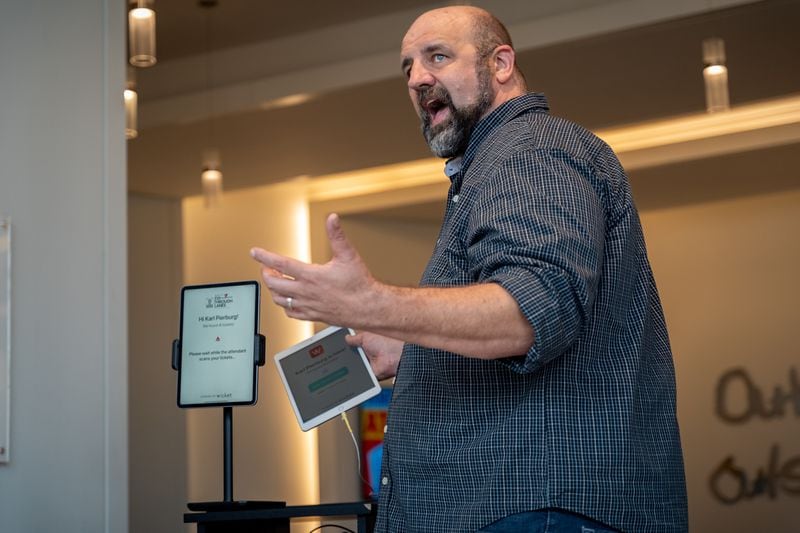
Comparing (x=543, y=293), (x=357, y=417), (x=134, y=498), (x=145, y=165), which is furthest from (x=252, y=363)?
(x=357, y=417)

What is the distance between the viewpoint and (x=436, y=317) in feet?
3.86

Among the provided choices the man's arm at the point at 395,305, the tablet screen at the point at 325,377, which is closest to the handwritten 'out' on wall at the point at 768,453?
the tablet screen at the point at 325,377

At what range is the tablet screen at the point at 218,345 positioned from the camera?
8.98 feet

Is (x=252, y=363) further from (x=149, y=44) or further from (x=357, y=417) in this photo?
(x=357, y=417)

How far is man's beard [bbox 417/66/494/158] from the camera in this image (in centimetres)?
163

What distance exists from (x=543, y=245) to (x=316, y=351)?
1.37 meters

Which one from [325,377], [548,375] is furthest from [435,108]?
[325,377]

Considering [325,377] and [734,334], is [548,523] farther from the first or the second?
[734,334]

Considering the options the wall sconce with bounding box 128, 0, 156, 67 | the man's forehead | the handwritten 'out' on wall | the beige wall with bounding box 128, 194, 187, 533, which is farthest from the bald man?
the handwritten 'out' on wall

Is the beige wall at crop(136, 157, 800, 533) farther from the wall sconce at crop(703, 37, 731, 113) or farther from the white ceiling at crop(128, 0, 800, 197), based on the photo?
the wall sconce at crop(703, 37, 731, 113)

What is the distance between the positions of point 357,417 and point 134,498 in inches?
77.9

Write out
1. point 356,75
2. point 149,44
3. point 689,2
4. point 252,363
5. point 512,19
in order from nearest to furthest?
point 252,363, point 149,44, point 689,2, point 512,19, point 356,75

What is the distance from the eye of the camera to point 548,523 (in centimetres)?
132

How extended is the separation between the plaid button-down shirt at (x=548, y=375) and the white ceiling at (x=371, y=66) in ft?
12.4
